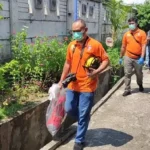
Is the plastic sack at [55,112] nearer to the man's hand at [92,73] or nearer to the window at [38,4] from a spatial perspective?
the man's hand at [92,73]

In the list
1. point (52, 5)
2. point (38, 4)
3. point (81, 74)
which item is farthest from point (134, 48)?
point (52, 5)

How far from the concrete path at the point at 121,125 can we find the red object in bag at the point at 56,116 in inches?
15.0

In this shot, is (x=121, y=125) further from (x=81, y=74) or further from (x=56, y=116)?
(x=81, y=74)

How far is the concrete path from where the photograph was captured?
507 centimetres

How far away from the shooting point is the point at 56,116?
4.80 meters

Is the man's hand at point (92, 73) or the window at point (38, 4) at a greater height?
the window at point (38, 4)

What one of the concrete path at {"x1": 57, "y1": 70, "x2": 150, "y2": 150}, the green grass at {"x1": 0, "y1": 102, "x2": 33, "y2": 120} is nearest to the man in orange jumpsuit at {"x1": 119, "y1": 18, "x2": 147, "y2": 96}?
the concrete path at {"x1": 57, "y1": 70, "x2": 150, "y2": 150}

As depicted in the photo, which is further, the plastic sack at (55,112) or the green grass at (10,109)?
the green grass at (10,109)

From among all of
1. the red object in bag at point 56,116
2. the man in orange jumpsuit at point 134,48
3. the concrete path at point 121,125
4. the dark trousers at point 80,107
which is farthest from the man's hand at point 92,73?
the man in orange jumpsuit at point 134,48

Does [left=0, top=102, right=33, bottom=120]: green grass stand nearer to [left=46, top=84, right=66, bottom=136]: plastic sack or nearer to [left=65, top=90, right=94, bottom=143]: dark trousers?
[left=46, top=84, right=66, bottom=136]: plastic sack

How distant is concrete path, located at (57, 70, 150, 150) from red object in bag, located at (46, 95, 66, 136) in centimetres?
38

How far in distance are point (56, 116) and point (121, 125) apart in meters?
1.77

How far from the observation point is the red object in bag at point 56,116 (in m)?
4.78

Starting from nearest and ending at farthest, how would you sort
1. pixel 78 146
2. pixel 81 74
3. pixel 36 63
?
1. pixel 81 74
2. pixel 78 146
3. pixel 36 63
